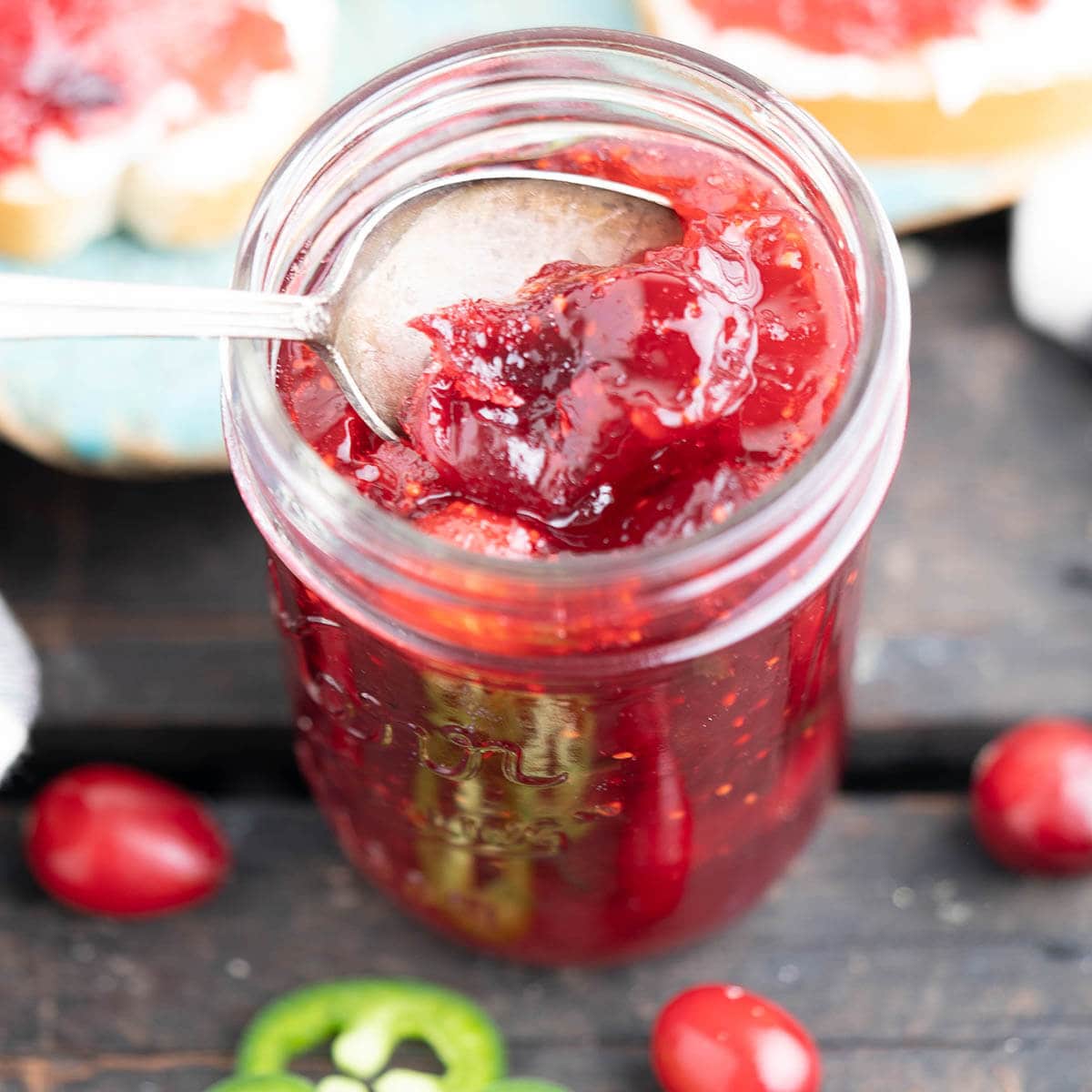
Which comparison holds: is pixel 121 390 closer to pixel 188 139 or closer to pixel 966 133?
pixel 188 139

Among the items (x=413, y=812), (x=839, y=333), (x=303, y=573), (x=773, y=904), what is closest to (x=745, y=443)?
(x=839, y=333)

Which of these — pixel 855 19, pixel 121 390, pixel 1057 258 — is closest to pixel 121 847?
pixel 121 390

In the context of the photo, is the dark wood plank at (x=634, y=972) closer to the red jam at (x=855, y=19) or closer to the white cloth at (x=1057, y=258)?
the white cloth at (x=1057, y=258)

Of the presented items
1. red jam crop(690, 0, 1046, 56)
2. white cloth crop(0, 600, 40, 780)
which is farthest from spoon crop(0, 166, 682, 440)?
red jam crop(690, 0, 1046, 56)

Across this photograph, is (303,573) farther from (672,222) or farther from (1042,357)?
(1042,357)

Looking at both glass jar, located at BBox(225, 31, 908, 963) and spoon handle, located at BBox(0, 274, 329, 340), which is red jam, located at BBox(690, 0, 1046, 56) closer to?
glass jar, located at BBox(225, 31, 908, 963)

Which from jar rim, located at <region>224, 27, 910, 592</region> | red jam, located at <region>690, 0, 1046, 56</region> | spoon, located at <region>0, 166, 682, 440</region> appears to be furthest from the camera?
red jam, located at <region>690, 0, 1046, 56</region>
